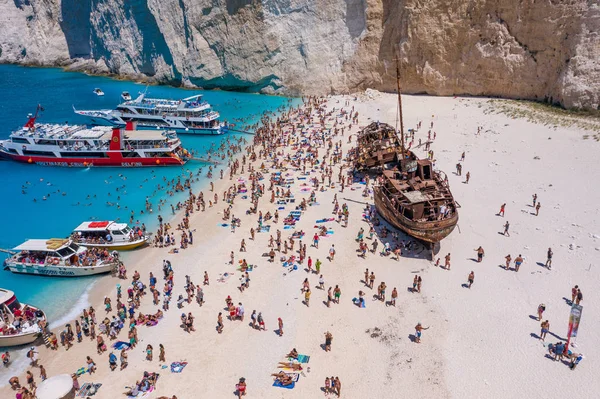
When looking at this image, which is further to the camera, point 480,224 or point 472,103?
point 472,103

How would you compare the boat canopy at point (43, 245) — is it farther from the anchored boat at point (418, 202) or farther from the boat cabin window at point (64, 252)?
the anchored boat at point (418, 202)

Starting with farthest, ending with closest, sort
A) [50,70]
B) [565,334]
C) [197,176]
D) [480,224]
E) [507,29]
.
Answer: [50,70]
[507,29]
[197,176]
[480,224]
[565,334]

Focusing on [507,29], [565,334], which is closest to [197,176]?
[565,334]

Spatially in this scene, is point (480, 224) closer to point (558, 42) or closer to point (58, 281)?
point (58, 281)

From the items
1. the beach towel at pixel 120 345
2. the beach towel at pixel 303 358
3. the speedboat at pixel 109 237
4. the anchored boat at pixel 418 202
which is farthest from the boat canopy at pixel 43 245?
the anchored boat at pixel 418 202

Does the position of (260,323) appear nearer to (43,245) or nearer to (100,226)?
(100,226)

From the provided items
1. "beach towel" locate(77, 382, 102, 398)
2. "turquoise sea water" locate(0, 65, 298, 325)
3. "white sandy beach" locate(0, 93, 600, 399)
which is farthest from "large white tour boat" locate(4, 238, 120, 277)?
"beach towel" locate(77, 382, 102, 398)
